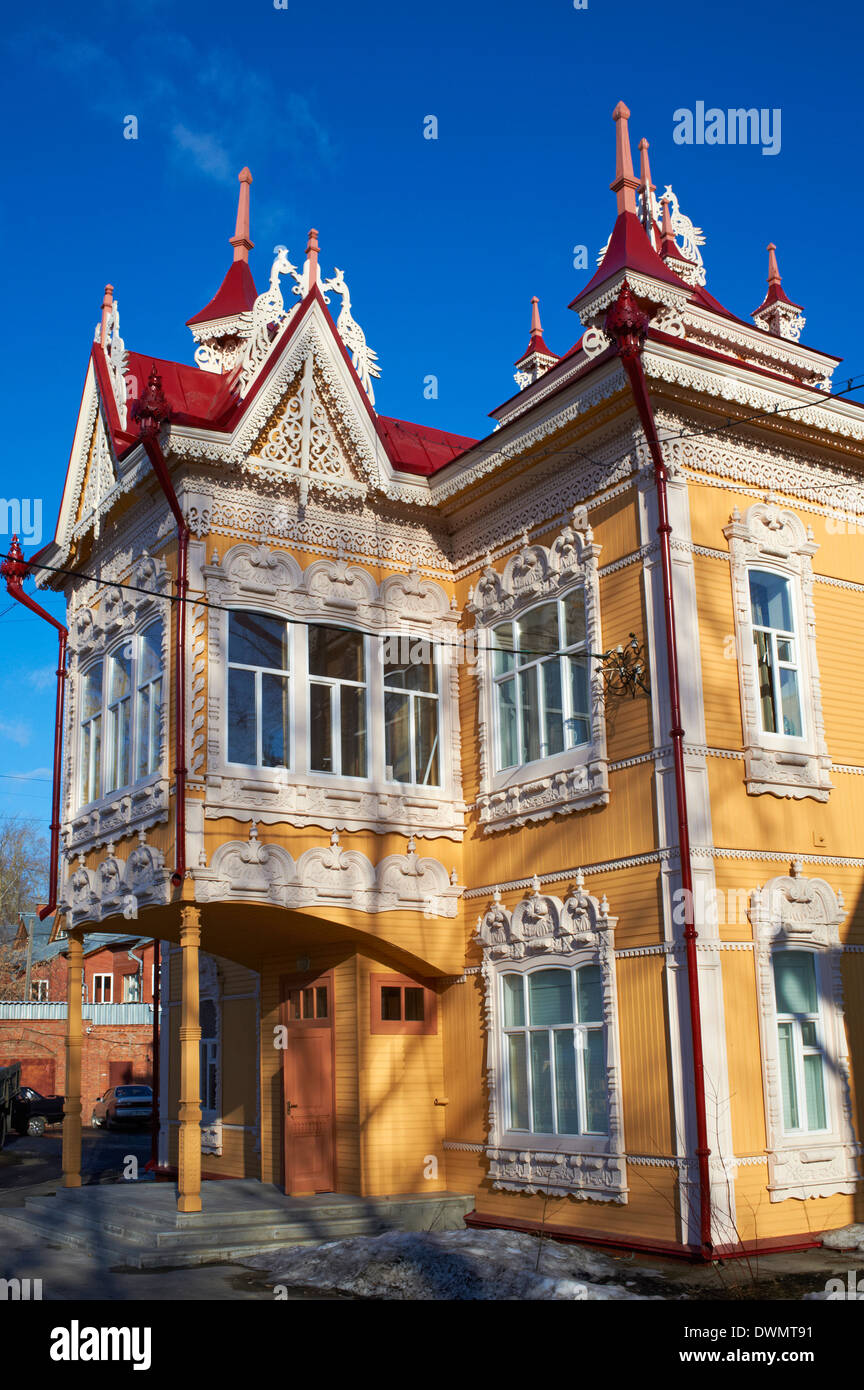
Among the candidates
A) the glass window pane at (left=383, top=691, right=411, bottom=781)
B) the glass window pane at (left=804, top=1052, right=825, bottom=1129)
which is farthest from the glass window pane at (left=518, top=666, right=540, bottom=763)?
the glass window pane at (left=804, top=1052, right=825, bottom=1129)

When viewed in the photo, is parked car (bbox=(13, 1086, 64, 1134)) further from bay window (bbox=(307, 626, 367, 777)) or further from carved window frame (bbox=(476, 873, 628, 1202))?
carved window frame (bbox=(476, 873, 628, 1202))

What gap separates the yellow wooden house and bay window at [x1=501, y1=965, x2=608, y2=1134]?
4 centimetres

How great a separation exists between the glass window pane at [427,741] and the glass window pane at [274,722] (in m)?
1.95

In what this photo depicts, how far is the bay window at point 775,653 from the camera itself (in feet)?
47.4

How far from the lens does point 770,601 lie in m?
14.9

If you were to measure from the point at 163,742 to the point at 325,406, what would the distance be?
471 centimetres

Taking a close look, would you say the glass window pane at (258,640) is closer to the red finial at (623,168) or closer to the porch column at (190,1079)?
the porch column at (190,1079)

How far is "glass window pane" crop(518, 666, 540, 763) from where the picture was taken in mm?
15875

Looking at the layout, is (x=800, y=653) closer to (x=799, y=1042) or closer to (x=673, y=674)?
(x=673, y=674)

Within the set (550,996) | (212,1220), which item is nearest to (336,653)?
(550,996)

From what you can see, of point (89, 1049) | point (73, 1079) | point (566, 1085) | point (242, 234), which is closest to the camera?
point (566, 1085)

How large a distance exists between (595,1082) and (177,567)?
7384mm
